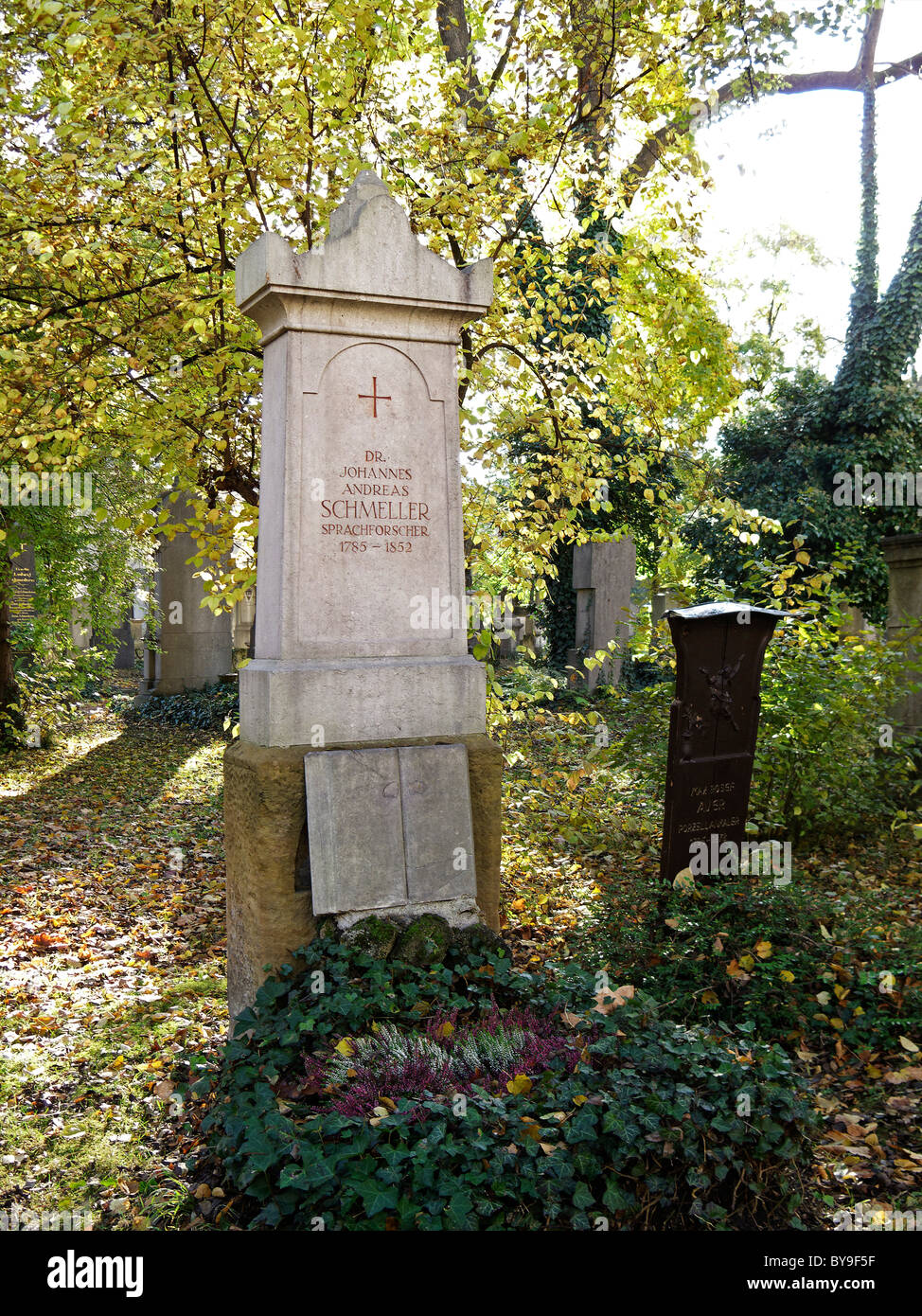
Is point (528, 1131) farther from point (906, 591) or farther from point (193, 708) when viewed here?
point (193, 708)

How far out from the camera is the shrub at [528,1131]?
99.6 inches

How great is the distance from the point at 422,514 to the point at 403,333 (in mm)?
819

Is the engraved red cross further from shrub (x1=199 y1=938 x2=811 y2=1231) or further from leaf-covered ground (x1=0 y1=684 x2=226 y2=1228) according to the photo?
leaf-covered ground (x1=0 y1=684 x2=226 y2=1228)

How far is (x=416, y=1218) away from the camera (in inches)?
97.4

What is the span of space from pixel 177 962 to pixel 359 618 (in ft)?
8.67

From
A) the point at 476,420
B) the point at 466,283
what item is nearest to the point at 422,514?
the point at 466,283

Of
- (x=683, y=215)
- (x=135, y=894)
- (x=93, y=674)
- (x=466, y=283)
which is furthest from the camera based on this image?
(x=93, y=674)

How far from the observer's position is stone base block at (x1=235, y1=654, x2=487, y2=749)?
405 centimetres

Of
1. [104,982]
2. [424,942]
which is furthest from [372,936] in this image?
[104,982]

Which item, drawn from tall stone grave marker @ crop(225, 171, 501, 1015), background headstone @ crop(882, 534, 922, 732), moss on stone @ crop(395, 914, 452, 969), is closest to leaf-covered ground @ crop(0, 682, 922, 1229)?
tall stone grave marker @ crop(225, 171, 501, 1015)

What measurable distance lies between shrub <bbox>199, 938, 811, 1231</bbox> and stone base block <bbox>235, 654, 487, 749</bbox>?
1.22 meters

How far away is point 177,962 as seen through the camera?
5.57 metres

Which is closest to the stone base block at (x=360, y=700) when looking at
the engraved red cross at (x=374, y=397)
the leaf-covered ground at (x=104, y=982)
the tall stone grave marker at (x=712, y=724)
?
the engraved red cross at (x=374, y=397)
